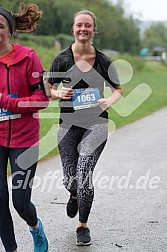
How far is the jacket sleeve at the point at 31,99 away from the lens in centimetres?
453

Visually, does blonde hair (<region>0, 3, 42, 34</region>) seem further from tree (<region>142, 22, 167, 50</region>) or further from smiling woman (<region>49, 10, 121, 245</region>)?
tree (<region>142, 22, 167, 50</region>)

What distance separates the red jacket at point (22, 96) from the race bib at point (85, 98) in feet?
2.40

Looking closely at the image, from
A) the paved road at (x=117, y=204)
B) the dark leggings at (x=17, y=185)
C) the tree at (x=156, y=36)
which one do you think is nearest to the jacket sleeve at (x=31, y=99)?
the dark leggings at (x=17, y=185)

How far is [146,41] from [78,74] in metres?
123

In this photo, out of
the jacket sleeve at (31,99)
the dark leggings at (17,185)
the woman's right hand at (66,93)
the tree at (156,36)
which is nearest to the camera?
the jacket sleeve at (31,99)

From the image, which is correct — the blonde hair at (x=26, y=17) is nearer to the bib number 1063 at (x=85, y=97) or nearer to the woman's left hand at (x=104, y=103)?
the bib number 1063 at (x=85, y=97)

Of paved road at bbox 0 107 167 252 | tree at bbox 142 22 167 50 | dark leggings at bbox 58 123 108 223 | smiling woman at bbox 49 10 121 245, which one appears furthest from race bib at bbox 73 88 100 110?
tree at bbox 142 22 167 50

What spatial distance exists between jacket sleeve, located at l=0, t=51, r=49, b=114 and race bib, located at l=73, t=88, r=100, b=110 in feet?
2.32

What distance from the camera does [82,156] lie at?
5.41m

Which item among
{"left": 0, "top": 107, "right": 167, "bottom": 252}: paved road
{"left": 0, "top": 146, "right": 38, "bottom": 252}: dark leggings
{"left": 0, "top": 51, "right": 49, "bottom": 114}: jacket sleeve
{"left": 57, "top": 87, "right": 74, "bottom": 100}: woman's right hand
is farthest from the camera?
{"left": 0, "top": 107, "right": 167, "bottom": 252}: paved road

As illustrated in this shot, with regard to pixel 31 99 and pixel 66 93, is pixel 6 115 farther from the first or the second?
pixel 66 93

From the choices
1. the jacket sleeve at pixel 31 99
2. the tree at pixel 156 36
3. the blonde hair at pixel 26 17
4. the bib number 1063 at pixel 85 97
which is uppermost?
the blonde hair at pixel 26 17

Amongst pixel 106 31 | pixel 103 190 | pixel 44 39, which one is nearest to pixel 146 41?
pixel 106 31

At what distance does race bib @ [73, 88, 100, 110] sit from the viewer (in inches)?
212
